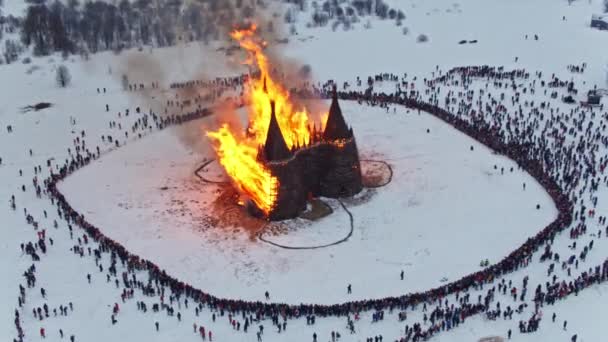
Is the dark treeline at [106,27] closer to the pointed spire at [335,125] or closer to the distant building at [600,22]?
the pointed spire at [335,125]

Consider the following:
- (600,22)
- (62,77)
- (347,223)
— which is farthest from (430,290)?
(600,22)

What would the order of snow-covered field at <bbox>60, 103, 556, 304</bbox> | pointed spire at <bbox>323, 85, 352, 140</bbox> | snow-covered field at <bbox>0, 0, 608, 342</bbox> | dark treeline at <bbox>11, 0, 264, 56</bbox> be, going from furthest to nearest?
dark treeline at <bbox>11, 0, 264, 56</bbox> → pointed spire at <bbox>323, 85, 352, 140</bbox> → snow-covered field at <bbox>60, 103, 556, 304</bbox> → snow-covered field at <bbox>0, 0, 608, 342</bbox>

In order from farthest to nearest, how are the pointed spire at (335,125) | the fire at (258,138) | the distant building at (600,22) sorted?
the distant building at (600,22), the pointed spire at (335,125), the fire at (258,138)

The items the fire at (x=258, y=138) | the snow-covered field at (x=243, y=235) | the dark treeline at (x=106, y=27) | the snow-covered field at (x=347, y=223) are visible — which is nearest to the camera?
the snow-covered field at (x=243, y=235)

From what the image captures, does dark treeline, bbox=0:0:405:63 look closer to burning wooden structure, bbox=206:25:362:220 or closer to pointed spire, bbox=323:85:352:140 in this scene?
burning wooden structure, bbox=206:25:362:220

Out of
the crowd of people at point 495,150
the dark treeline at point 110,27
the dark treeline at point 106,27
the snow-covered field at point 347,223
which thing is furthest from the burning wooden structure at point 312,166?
the dark treeline at point 110,27

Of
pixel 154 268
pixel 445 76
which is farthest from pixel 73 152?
pixel 445 76

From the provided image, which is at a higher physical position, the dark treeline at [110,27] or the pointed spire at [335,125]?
the dark treeline at [110,27]

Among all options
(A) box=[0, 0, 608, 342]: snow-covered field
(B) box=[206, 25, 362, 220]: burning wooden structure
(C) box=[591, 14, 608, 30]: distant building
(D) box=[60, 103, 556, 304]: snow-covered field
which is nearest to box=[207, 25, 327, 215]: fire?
(B) box=[206, 25, 362, 220]: burning wooden structure

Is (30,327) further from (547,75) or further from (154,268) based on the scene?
(547,75)
